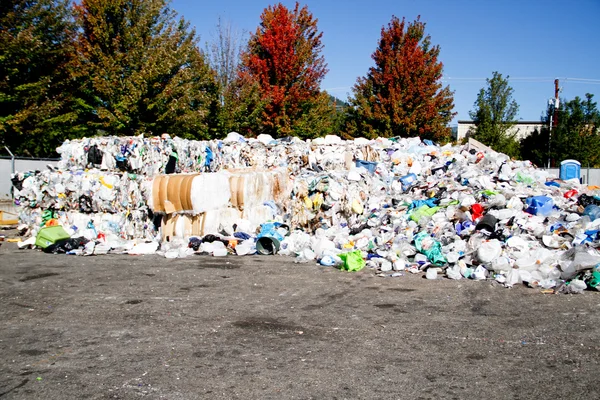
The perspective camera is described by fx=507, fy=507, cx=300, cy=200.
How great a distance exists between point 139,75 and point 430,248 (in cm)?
1177

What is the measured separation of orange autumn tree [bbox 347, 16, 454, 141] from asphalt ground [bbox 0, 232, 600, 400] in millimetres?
15590

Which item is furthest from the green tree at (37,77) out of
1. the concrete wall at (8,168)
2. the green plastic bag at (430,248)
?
the green plastic bag at (430,248)

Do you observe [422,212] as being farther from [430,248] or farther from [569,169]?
[569,169]

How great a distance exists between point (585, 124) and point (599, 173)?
6598 mm

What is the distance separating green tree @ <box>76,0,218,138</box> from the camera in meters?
16.5

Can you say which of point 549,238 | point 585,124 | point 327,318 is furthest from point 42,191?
point 585,124

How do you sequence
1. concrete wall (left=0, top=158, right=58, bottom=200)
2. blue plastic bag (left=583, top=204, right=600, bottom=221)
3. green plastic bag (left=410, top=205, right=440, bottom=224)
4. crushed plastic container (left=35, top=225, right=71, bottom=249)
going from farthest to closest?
concrete wall (left=0, top=158, right=58, bottom=200)
green plastic bag (left=410, top=205, right=440, bottom=224)
crushed plastic container (left=35, top=225, right=71, bottom=249)
blue plastic bag (left=583, top=204, right=600, bottom=221)

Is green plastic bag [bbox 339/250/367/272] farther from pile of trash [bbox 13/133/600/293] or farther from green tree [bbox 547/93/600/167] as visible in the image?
green tree [bbox 547/93/600/167]

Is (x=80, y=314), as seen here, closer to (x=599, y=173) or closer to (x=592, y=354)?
(x=592, y=354)

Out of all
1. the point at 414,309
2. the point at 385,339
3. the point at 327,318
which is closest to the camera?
the point at 385,339

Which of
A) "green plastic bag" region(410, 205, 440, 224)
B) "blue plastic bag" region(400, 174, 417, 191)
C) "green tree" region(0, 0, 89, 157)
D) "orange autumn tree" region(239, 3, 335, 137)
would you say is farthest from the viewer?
"orange autumn tree" region(239, 3, 335, 137)

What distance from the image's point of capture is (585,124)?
26422mm

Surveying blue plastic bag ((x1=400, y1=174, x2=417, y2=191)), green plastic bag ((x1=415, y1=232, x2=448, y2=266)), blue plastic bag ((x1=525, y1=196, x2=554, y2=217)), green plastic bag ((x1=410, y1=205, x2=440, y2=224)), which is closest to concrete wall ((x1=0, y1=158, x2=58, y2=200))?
blue plastic bag ((x1=400, y1=174, x2=417, y2=191))

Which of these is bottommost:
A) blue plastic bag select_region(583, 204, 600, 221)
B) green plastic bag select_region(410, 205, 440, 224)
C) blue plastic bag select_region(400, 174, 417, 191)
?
green plastic bag select_region(410, 205, 440, 224)
